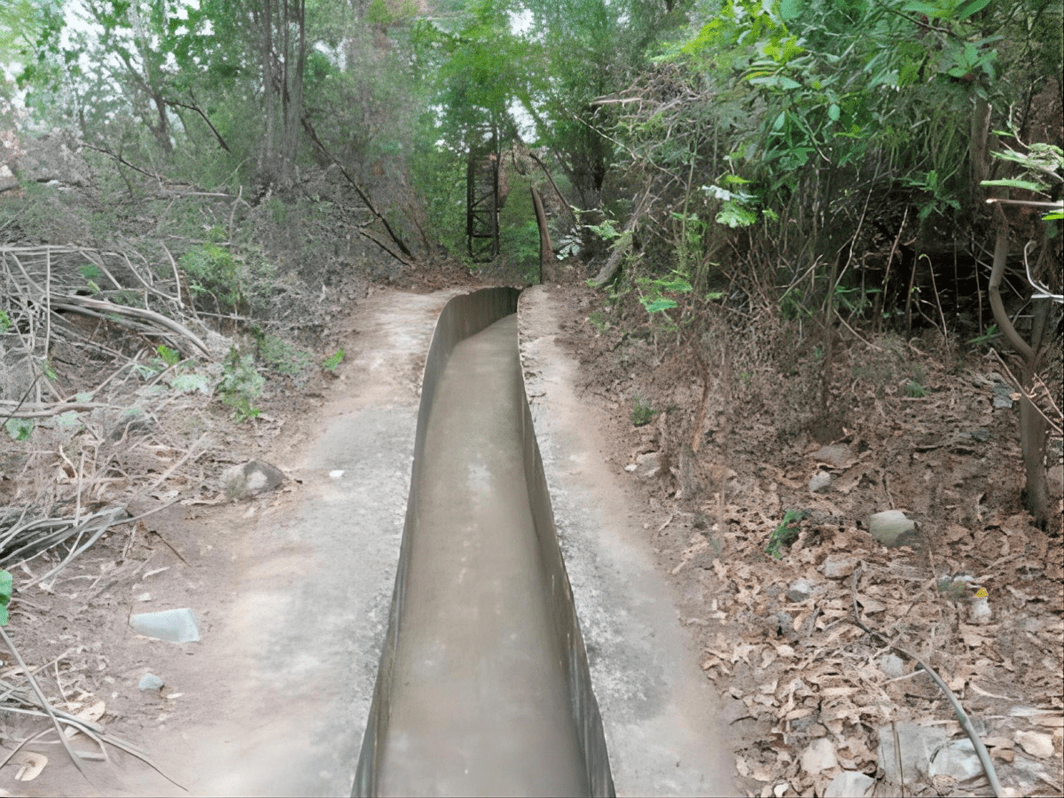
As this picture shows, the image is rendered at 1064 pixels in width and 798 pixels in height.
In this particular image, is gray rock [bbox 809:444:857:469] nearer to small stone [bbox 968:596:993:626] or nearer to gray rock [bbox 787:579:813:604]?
gray rock [bbox 787:579:813:604]

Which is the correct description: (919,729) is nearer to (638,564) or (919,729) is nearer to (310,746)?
(638,564)

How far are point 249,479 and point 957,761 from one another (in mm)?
4717

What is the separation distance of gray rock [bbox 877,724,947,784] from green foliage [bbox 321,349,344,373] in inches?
260

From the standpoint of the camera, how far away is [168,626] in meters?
4.31

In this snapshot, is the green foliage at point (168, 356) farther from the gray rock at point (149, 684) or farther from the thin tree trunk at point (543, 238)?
the thin tree trunk at point (543, 238)

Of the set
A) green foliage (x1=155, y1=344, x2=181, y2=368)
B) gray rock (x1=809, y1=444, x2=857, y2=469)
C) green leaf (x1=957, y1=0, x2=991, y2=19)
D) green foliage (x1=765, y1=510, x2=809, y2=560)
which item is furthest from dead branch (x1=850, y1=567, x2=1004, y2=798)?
green foliage (x1=155, y1=344, x2=181, y2=368)

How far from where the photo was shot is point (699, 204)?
669 centimetres

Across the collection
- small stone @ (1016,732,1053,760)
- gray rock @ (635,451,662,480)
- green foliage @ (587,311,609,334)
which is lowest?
small stone @ (1016,732,1053,760)

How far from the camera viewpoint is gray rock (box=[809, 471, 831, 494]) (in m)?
5.23

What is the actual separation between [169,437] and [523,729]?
11.2 ft

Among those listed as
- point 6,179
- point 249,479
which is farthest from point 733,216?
point 6,179

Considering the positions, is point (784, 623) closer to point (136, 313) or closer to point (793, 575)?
point (793, 575)

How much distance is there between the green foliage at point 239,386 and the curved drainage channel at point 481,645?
5.01 ft

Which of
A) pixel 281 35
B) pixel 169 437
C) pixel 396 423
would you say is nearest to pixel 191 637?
pixel 169 437
